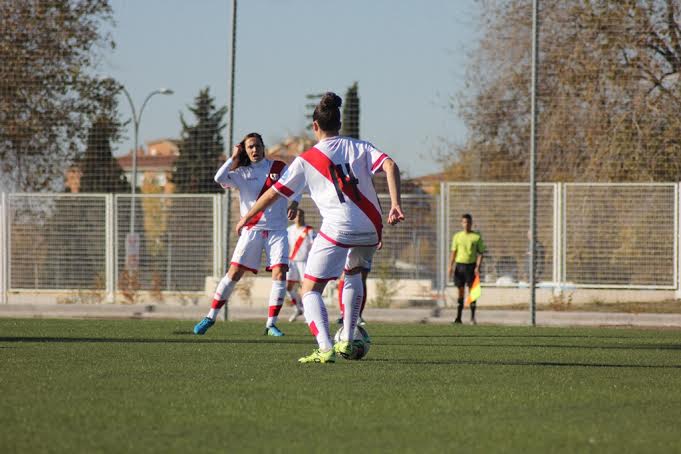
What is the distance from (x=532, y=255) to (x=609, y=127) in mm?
10043

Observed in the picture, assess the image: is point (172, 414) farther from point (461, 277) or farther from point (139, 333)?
point (461, 277)

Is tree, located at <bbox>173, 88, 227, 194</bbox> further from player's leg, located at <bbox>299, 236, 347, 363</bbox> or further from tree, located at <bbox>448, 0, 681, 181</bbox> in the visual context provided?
player's leg, located at <bbox>299, 236, 347, 363</bbox>

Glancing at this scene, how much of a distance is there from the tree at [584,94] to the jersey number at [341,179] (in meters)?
18.6

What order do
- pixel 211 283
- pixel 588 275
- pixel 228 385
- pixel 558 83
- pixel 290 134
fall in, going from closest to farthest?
pixel 228 385
pixel 588 275
pixel 211 283
pixel 558 83
pixel 290 134

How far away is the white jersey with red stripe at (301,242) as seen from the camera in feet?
72.9

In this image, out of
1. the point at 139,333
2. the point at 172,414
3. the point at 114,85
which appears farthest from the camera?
A: the point at 114,85

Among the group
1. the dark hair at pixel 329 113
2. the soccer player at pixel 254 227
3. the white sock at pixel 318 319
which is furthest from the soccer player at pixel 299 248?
the dark hair at pixel 329 113

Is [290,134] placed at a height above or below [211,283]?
above

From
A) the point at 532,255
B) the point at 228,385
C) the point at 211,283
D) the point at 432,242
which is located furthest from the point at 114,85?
the point at 228,385

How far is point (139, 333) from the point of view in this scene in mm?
14992

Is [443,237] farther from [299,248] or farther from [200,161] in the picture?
[200,161]

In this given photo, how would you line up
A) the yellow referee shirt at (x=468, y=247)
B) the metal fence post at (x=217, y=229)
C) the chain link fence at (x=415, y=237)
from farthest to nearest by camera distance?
1. the metal fence post at (x=217, y=229)
2. the chain link fence at (x=415, y=237)
3. the yellow referee shirt at (x=468, y=247)

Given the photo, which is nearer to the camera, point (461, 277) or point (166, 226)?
point (461, 277)

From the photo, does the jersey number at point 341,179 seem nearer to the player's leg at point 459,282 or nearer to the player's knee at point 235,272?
the player's knee at point 235,272
